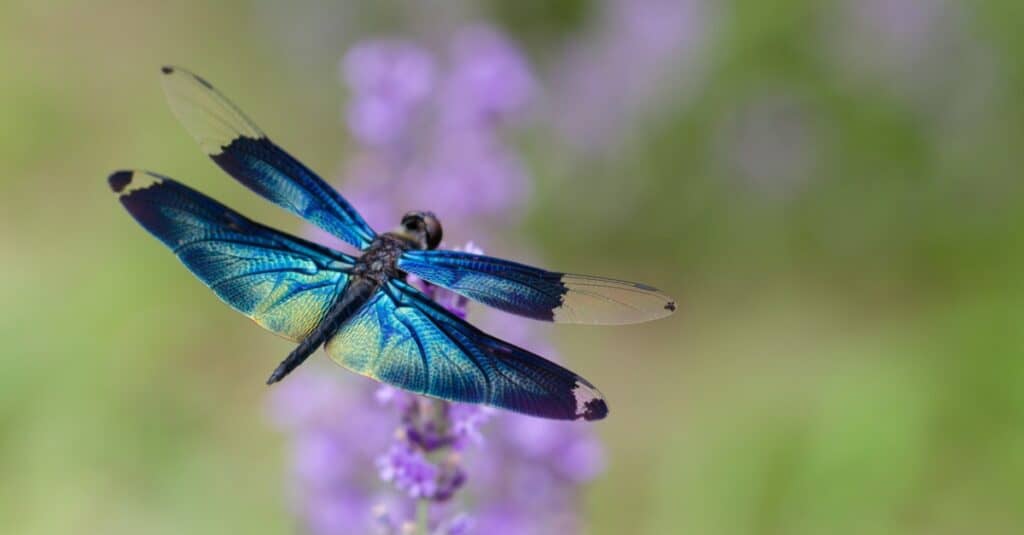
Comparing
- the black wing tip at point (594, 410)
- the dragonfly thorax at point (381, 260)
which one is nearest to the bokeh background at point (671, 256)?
the dragonfly thorax at point (381, 260)

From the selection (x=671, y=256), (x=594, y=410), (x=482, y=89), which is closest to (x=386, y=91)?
(x=482, y=89)

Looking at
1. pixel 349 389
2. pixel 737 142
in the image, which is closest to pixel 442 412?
pixel 349 389

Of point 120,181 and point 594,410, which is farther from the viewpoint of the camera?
point 120,181

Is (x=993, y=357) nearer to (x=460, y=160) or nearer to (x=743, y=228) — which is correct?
(x=743, y=228)

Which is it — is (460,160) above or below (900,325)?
below

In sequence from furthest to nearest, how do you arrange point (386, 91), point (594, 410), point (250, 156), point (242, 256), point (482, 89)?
point (482, 89) < point (386, 91) < point (250, 156) < point (242, 256) < point (594, 410)

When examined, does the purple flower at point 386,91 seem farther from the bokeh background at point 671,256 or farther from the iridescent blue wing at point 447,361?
the iridescent blue wing at point 447,361

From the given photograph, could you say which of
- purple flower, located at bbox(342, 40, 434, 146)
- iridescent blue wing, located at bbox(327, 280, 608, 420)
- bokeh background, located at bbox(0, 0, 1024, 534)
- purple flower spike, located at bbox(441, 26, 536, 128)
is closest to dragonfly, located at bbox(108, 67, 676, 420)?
iridescent blue wing, located at bbox(327, 280, 608, 420)

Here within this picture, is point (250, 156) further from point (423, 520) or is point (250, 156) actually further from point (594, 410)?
point (594, 410)
